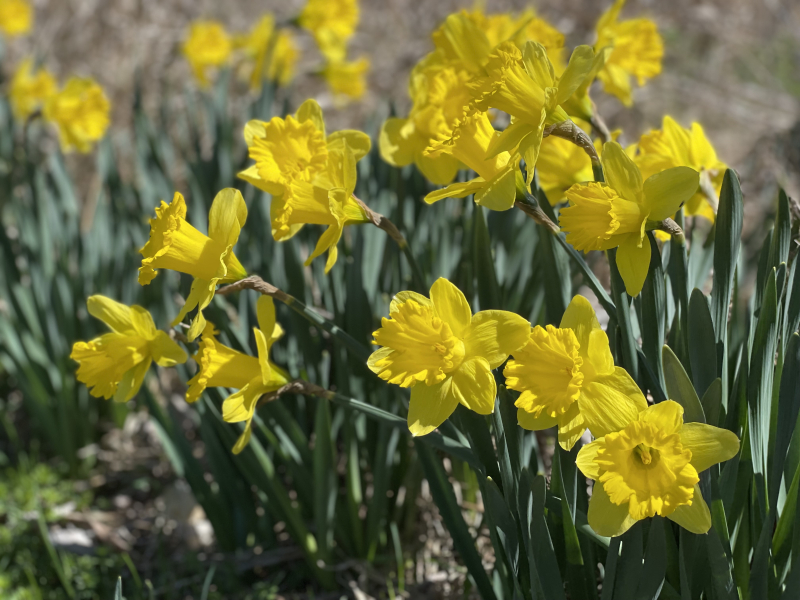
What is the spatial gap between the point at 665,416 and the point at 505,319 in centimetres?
22

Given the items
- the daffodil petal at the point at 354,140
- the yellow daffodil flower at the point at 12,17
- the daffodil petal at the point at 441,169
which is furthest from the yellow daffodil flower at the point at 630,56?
the yellow daffodil flower at the point at 12,17

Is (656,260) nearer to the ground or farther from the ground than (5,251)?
farther from the ground

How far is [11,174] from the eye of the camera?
2.37 meters

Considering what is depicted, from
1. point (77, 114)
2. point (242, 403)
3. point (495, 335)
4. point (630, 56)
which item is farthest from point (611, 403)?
point (77, 114)

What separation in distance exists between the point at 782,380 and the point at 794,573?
257mm

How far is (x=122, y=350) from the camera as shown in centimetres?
102

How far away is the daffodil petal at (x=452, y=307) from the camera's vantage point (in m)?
0.85

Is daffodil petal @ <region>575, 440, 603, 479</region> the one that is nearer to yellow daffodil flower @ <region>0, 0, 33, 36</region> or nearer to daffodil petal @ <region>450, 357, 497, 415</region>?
daffodil petal @ <region>450, 357, 497, 415</region>

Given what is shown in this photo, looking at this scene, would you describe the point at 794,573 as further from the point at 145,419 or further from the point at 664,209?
the point at 145,419

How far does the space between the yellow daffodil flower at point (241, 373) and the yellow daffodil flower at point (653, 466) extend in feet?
1.55

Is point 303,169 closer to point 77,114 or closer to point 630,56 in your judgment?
point 630,56

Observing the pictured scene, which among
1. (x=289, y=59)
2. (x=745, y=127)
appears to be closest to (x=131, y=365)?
(x=289, y=59)

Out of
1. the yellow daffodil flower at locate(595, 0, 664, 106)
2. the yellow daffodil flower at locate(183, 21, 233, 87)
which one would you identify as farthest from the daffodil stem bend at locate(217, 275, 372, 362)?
the yellow daffodil flower at locate(183, 21, 233, 87)

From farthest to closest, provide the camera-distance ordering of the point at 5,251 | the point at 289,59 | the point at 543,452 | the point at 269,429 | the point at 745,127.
→ the point at 745,127
the point at 289,59
the point at 5,251
the point at 543,452
the point at 269,429
